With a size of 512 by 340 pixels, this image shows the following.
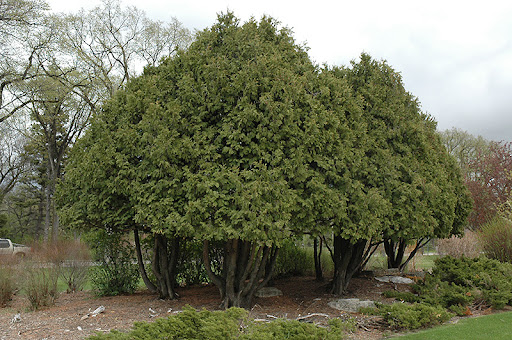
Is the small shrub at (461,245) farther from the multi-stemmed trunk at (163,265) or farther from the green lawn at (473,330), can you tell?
the multi-stemmed trunk at (163,265)

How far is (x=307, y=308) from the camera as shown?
24.4 feet

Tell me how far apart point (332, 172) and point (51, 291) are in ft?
19.8

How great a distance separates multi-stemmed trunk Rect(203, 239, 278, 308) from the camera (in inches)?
271

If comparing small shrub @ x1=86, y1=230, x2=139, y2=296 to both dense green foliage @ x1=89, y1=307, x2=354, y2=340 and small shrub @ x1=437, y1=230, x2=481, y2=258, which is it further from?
small shrub @ x1=437, y1=230, x2=481, y2=258

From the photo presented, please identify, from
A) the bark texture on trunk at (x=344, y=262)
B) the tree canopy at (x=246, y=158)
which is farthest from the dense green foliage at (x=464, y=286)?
the tree canopy at (x=246, y=158)

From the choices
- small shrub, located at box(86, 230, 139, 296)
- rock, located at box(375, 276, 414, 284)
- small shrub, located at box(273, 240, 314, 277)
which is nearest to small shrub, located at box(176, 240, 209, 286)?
small shrub, located at box(86, 230, 139, 296)

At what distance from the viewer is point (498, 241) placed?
11391mm

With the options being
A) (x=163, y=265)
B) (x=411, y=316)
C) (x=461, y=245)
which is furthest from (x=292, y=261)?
(x=461, y=245)

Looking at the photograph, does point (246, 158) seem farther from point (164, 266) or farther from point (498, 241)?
point (498, 241)

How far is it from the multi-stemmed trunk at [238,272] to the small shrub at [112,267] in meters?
2.75

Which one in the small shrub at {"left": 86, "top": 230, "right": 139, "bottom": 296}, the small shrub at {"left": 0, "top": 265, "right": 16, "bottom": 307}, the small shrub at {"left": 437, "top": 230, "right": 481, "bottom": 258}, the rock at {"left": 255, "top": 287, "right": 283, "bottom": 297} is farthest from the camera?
the small shrub at {"left": 437, "top": 230, "right": 481, "bottom": 258}

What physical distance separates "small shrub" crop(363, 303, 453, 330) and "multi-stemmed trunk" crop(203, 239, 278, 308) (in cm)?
209

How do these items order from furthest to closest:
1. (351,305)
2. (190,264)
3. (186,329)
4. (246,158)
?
(190,264), (351,305), (246,158), (186,329)

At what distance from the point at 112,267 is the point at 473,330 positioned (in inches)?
277
